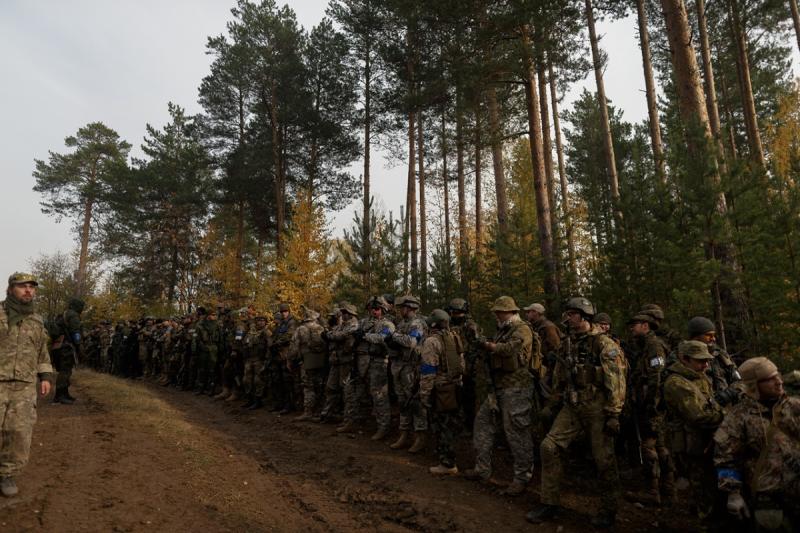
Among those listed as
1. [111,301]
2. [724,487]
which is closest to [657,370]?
[724,487]

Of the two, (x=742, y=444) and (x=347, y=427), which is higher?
(x=742, y=444)

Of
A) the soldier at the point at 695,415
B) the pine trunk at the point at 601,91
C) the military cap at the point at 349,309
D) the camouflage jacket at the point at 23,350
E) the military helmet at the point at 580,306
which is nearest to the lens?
the soldier at the point at 695,415

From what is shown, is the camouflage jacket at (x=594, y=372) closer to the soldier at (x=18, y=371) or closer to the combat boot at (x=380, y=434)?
the combat boot at (x=380, y=434)

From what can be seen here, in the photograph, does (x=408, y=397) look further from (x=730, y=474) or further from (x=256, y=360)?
(x=256, y=360)

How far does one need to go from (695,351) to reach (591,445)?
54.4 inches

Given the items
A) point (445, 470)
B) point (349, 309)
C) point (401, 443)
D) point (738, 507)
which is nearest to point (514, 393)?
point (445, 470)

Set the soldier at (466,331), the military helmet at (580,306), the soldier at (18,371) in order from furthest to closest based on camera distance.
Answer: the soldier at (466,331), the military helmet at (580,306), the soldier at (18,371)

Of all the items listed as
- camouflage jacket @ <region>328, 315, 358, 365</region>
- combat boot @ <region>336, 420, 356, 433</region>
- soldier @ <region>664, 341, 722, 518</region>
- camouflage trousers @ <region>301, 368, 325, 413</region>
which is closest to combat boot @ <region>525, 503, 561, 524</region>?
soldier @ <region>664, 341, 722, 518</region>

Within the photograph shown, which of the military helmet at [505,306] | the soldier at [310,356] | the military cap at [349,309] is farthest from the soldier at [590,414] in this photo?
the soldier at [310,356]

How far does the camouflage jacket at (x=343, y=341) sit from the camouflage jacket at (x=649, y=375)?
4791 mm

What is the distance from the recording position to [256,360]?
12023 millimetres

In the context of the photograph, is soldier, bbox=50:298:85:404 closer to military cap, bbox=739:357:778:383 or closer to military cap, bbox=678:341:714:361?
military cap, bbox=678:341:714:361

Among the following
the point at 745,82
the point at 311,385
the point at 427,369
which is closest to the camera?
the point at 427,369

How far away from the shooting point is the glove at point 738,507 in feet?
10.8
